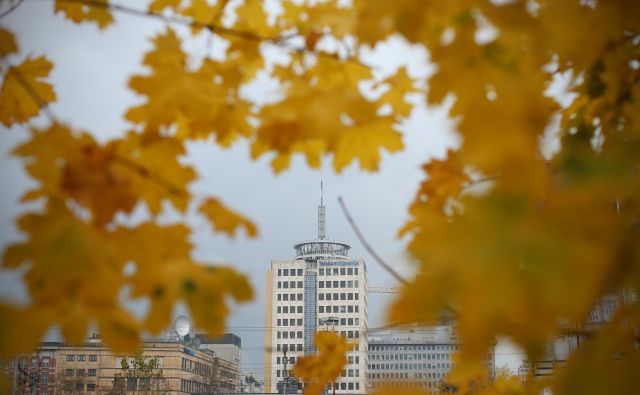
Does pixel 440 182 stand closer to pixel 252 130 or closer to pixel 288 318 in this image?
pixel 252 130

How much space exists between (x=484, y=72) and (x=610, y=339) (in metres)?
0.18

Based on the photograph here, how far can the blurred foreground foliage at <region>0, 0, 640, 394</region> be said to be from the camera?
27cm

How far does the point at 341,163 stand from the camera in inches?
23.1

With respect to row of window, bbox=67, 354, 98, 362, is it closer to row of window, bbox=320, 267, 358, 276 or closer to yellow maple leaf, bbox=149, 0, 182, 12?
row of window, bbox=320, 267, 358, 276

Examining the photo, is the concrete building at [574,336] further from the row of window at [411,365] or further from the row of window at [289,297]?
the row of window at [411,365]

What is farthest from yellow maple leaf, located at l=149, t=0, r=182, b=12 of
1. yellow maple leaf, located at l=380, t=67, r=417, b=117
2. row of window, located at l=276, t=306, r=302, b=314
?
row of window, located at l=276, t=306, r=302, b=314

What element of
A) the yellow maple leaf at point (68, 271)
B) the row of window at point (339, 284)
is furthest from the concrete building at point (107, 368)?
the yellow maple leaf at point (68, 271)

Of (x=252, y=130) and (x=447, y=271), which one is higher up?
(x=252, y=130)

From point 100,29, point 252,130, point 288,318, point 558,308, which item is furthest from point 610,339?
point 288,318

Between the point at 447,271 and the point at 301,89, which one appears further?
the point at 301,89

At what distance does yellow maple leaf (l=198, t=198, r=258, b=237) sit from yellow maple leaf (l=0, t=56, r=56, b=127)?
0.30 m

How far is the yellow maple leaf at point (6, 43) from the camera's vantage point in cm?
52

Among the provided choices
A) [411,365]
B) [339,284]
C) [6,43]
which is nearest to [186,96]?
[6,43]

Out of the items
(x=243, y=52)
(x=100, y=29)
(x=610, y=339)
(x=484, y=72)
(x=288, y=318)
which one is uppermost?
(x=288, y=318)
